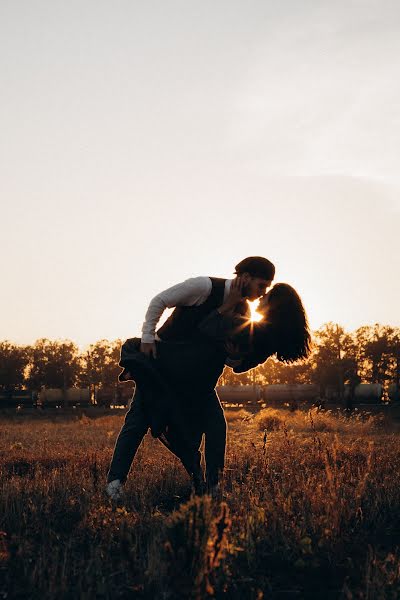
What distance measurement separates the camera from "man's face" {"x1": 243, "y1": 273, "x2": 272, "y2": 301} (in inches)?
164

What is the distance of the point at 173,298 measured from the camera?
423 centimetres

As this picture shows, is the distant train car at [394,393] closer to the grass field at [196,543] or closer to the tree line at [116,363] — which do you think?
the tree line at [116,363]

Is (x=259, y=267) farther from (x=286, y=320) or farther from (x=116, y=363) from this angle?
(x=116, y=363)

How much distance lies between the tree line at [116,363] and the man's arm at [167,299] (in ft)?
207

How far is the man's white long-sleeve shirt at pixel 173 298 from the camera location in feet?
13.9

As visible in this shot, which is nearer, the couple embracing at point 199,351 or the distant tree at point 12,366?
the couple embracing at point 199,351

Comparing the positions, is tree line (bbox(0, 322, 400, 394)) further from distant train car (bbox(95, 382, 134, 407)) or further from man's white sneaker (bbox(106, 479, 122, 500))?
man's white sneaker (bbox(106, 479, 122, 500))

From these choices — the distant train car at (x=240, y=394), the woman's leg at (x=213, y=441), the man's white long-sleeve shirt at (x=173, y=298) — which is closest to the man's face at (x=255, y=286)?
the man's white long-sleeve shirt at (x=173, y=298)

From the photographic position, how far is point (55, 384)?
7319 cm

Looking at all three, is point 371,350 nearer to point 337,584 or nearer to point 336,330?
point 336,330

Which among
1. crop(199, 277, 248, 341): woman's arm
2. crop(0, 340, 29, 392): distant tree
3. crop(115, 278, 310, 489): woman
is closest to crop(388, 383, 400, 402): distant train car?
crop(0, 340, 29, 392): distant tree

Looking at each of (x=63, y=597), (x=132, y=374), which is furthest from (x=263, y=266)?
(x=63, y=597)

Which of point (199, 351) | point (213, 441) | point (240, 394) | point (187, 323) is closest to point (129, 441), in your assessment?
point (213, 441)

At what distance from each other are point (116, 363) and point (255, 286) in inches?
2817
